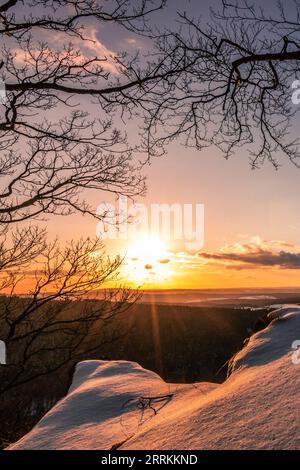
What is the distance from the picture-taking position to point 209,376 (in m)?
29.2

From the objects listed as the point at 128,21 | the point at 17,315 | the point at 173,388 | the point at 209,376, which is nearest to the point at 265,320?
the point at 173,388

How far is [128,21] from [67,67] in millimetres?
1196

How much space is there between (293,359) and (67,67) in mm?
5215

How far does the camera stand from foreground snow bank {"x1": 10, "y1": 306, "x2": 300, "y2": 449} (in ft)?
7.80

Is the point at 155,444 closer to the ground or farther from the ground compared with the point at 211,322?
farther from the ground

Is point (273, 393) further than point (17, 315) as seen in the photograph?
No

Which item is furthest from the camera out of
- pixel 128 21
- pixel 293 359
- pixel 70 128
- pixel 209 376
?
pixel 209 376

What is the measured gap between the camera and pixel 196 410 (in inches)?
113

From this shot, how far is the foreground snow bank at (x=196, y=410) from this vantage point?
238cm
